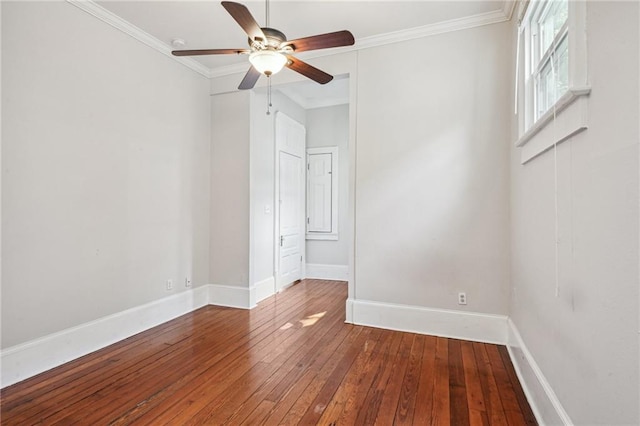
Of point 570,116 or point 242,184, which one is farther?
point 242,184

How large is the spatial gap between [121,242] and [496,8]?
4.00 m

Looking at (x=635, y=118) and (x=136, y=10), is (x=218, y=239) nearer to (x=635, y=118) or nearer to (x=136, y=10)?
(x=136, y=10)

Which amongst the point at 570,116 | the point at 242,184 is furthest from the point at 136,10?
the point at 570,116

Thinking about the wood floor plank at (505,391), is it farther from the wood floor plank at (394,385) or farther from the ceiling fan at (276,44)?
the ceiling fan at (276,44)

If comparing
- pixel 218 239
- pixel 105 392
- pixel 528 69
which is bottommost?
pixel 105 392

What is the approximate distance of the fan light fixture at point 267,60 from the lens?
6.59 ft

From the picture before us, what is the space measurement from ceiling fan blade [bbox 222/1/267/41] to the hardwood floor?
2.28m

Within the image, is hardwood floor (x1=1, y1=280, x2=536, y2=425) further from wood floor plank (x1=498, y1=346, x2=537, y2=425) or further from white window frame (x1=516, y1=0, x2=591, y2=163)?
white window frame (x1=516, y1=0, x2=591, y2=163)

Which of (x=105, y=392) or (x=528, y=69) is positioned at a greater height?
(x=528, y=69)

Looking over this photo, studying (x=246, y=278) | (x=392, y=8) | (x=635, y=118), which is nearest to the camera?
(x=635, y=118)

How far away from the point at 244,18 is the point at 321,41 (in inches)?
19.0

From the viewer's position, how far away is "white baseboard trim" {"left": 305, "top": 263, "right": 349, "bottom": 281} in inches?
209

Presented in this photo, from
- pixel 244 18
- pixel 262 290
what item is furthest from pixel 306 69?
pixel 262 290

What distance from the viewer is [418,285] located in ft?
10.3
